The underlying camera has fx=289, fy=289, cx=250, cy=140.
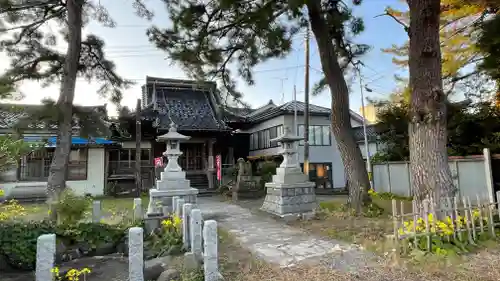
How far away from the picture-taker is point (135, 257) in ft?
12.2

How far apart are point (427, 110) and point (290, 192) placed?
15.1 ft

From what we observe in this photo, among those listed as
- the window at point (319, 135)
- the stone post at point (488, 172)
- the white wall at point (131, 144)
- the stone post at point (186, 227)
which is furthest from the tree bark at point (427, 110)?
the white wall at point (131, 144)

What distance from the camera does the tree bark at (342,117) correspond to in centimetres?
852

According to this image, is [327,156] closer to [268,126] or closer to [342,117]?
[268,126]

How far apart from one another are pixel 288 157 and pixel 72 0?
790cm

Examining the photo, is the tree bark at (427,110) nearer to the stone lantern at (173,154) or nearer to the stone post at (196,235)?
the stone post at (196,235)

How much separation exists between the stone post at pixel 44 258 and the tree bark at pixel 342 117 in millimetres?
7395

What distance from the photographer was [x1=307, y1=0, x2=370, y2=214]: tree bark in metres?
8.52

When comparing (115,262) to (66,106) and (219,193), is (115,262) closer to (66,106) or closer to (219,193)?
(66,106)

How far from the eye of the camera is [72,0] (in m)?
8.14

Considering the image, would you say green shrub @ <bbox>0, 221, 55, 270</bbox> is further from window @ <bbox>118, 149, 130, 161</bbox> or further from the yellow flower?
window @ <bbox>118, 149, 130, 161</bbox>

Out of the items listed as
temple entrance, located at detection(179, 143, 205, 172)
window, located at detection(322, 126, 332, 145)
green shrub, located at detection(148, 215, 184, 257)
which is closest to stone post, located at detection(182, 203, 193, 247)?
green shrub, located at detection(148, 215, 184, 257)

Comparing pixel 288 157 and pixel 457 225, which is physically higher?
pixel 288 157

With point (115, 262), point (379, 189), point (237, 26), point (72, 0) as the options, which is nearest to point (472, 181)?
point (379, 189)
